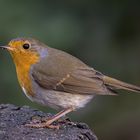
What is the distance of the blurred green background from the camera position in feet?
30.9

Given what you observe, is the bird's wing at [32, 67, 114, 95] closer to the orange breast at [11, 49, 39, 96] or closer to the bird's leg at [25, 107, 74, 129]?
the orange breast at [11, 49, 39, 96]

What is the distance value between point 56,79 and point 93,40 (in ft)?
7.03

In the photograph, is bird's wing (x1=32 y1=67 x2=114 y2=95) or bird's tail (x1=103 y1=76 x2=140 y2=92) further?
bird's tail (x1=103 y1=76 x2=140 y2=92)

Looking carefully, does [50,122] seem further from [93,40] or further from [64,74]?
[93,40]

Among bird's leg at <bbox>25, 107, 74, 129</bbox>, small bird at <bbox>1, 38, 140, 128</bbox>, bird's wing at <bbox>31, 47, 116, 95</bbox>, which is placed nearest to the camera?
bird's leg at <bbox>25, 107, 74, 129</bbox>

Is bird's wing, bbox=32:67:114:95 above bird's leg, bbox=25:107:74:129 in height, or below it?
above

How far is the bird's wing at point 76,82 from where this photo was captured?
776 cm

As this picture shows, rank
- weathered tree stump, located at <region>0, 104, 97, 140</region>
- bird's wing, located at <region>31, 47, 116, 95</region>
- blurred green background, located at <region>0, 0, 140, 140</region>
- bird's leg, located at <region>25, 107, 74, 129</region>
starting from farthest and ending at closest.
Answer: blurred green background, located at <region>0, 0, 140, 140</region>, bird's wing, located at <region>31, 47, 116, 95</region>, bird's leg, located at <region>25, 107, 74, 129</region>, weathered tree stump, located at <region>0, 104, 97, 140</region>

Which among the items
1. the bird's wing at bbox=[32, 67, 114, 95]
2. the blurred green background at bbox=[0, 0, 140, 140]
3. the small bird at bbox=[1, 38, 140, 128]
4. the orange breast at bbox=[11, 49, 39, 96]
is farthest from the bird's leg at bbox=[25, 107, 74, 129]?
the blurred green background at bbox=[0, 0, 140, 140]

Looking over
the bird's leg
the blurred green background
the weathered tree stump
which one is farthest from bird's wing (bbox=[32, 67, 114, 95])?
the blurred green background

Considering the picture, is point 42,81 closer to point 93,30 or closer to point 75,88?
point 75,88

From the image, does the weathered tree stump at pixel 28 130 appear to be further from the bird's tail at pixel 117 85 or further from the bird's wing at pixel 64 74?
the bird's tail at pixel 117 85

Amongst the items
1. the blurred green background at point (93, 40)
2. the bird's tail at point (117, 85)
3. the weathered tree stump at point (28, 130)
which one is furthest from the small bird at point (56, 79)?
the blurred green background at point (93, 40)

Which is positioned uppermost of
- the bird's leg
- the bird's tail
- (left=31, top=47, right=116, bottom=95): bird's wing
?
(left=31, top=47, right=116, bottom=95): bird's wing
